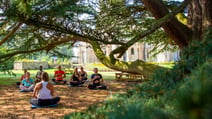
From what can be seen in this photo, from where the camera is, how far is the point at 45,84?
245 inches

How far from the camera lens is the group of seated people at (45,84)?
6.19m

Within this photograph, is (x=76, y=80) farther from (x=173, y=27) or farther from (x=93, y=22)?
(x=173, y=27)

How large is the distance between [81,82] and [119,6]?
206 inches

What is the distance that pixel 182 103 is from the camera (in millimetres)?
402

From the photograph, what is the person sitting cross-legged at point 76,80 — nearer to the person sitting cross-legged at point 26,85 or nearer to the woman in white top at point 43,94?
the person sitting cross-legged at point 26,85

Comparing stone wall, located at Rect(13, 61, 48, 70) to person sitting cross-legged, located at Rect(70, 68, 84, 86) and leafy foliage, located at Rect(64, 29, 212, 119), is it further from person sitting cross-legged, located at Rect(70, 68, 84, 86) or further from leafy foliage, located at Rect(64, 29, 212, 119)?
leafy foliage, located at Rect(64, 29, 212, 119)

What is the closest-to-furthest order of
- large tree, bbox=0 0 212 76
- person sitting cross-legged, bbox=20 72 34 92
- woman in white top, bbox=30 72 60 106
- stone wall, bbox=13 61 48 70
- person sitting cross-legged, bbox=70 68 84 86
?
1. large tree, bbox=0 0 212 76
2. woman in white top, bbox=30 72 60 106
3. person sitting cross-legged, bbox=20 72 34 92
4. person sitting cross-legged, bbox=70 68 84 86
5. stone wall, bbox=13 61 48 70

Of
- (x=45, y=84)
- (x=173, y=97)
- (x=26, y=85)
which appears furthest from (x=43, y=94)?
(x=173, y=97)

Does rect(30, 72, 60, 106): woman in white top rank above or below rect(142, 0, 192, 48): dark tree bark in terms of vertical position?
below

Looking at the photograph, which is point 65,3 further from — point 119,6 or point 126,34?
point 126,34

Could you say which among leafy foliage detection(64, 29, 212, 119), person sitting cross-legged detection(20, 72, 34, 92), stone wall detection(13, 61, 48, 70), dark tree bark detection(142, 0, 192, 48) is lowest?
A: person sitting cross-legged detection(20, 72, 34, 92)

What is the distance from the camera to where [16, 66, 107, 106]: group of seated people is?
6.19 metres

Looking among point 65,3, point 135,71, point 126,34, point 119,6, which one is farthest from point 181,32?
point 65,3

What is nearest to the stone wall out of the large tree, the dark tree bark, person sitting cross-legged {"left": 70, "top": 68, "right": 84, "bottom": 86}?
person sitting cross-legged {"left": 70, "top": 68, "right": 84, "bottom": 86}
